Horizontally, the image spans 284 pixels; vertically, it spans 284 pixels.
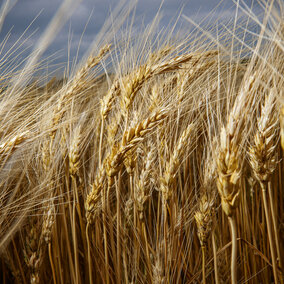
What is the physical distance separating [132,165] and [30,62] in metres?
0.70

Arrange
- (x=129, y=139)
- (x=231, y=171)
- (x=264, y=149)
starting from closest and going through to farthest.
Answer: (x=231, y=171) → (x=264, y=149) → (x=129, y=139)

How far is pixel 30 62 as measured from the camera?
1525 mm

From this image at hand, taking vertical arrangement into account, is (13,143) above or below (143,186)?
above

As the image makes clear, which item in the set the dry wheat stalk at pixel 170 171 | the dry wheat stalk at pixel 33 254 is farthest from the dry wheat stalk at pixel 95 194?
the dry wheat stalk at pixel 33 254

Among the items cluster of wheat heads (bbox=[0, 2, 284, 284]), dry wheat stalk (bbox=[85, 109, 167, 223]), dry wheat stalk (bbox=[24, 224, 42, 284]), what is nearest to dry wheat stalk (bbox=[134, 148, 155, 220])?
cluster of wheat heads (bbox=[0, 2, 284, 284])

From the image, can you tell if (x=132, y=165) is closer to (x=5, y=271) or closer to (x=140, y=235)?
(x=140, y=235)

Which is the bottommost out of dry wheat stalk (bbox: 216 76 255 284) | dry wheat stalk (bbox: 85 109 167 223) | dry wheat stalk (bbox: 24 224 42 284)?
dry wheat stalk (bbox: 24 224 42 284)

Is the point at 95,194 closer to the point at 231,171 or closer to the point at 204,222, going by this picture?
the point at 204,222

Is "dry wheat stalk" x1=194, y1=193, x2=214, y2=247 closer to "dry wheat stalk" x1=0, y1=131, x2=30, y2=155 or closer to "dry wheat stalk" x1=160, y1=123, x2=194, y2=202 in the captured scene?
"dry wheat stalk" x1=160, y1=123, x2=194, y2=202

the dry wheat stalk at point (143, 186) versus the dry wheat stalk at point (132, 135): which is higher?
the dry wheat stalk at point (132, 135)

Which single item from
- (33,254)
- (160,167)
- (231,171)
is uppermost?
(160,167)

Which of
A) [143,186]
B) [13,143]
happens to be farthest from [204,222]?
[13,143]

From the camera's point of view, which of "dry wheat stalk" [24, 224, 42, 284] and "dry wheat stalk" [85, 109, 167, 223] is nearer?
"dry wheat stalk" [85, 109, 167, 223]

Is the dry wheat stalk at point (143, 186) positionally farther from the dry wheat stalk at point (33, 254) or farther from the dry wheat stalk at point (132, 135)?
the dry wheat stalk at point (33, 254)
